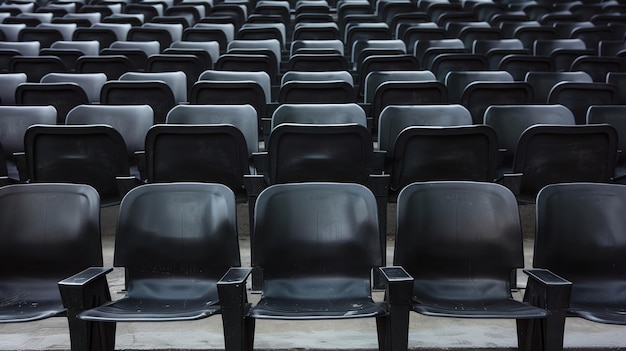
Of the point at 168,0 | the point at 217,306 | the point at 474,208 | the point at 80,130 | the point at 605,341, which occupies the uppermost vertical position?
the point at 168,0

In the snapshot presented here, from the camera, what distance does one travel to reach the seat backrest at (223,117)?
12.4 ft

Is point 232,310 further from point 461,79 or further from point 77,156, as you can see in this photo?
point 461,79

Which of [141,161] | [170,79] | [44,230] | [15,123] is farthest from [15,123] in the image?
[44,230]

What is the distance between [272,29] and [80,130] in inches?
145

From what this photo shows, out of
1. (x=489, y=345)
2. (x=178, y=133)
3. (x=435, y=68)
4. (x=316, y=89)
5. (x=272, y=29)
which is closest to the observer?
(x=489, y=345)

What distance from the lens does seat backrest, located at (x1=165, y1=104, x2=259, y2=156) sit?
378 centimetres

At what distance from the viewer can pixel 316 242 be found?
8.94 feet

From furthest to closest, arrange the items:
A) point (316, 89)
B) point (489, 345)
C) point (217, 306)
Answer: point (316, 89) < point (489, 345) < point (217, 306)

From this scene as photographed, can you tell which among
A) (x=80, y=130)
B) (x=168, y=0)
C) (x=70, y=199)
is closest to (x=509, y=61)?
(x=80, y=130)

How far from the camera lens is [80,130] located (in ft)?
11.1

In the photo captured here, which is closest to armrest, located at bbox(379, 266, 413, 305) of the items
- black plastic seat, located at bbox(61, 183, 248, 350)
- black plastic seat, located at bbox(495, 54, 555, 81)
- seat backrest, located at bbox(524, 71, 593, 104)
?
black plastic seat, located at bbox(61, 183, 248, 350)

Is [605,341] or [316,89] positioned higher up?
[316,89]

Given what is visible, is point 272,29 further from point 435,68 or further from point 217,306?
point 217,306

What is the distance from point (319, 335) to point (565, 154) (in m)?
1.60
